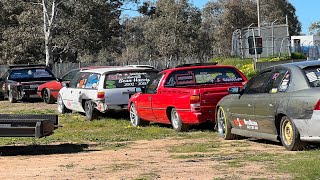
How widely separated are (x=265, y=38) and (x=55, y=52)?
2294cm

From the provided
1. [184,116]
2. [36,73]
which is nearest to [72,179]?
[184,116]

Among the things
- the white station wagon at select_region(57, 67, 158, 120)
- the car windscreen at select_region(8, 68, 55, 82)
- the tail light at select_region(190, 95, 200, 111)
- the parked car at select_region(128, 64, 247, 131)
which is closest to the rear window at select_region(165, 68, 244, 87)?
the parked car at select_region(128, 64, 247, 131)

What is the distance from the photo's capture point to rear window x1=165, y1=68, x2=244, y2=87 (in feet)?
45.1

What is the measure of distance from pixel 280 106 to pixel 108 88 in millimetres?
7006

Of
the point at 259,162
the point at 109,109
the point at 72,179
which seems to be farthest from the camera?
the point at 109,109

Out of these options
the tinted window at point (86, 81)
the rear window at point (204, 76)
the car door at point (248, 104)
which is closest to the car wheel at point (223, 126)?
the car door at point (248, 104)

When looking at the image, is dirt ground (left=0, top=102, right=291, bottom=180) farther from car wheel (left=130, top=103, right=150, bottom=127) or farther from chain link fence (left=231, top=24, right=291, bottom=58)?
chain link fence (left=231, top=24, right=291, bottom=58)

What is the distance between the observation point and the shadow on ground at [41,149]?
10258 mm

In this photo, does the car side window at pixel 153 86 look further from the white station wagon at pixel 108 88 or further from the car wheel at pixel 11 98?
the car wheel at pixel 11 98

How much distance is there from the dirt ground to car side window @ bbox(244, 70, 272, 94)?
0.93m

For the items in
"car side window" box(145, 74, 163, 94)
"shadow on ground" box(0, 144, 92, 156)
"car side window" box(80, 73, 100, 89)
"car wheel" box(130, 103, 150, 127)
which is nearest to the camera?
"shadow on ground" box(0, 144, 92, 156)

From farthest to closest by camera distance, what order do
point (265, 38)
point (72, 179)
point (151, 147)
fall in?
point (265, 38), point (151, 147), point (72, 179)

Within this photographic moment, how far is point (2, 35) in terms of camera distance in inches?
2140

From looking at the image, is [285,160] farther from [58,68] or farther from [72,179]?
[58,68]
